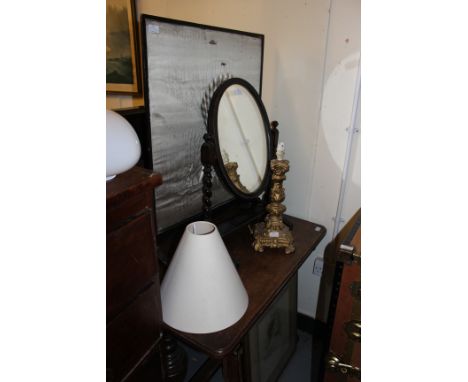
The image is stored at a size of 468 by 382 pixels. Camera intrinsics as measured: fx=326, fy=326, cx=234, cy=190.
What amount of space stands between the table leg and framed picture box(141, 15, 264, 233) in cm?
47

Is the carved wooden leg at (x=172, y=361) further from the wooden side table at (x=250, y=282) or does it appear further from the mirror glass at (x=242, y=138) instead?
the mirror glass at (x=242, y=138)

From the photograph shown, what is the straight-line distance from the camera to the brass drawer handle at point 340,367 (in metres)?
1.02

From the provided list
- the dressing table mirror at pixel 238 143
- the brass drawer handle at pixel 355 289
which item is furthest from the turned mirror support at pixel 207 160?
the brass drawer handle at pixel 355 289

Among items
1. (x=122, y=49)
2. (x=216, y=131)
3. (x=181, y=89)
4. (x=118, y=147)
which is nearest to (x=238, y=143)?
(x=216, y=131)

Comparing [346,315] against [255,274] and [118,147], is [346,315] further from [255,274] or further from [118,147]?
[118,147]

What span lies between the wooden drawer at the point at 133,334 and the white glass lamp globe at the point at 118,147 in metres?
0.28

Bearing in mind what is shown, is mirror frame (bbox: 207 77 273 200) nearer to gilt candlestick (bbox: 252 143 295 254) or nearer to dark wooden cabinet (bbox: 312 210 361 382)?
gilt candlestick (bbox: 252 143 295 254)

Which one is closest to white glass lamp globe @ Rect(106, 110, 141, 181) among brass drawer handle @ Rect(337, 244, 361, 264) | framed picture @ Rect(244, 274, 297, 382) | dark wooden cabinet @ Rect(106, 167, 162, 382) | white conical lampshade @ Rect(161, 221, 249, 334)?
dark wooden cabinet @ Rect(106, 167, 162, 382)

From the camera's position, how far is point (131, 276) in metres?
0.64

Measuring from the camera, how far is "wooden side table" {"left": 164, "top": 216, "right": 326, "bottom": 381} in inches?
32.6
